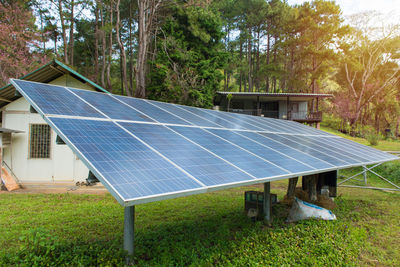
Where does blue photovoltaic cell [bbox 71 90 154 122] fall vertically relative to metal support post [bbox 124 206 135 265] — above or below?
above

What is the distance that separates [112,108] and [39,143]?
836 cm

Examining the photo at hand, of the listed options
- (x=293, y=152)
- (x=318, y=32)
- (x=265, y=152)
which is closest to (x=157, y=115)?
(x=265, y=152)

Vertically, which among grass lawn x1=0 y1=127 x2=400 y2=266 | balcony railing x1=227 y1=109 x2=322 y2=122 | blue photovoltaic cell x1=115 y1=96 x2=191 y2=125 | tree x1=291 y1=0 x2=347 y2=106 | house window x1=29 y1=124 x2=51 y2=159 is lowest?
grass lawn x1=0 y1=127 x2=400 y2=266

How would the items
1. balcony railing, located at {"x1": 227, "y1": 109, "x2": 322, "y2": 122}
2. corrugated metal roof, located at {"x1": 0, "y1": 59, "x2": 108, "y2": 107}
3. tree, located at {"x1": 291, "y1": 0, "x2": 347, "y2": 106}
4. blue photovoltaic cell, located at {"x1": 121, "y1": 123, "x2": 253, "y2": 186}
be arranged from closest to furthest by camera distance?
blue photovoltaic cell, located at {"x1": 121, "y1": 123, "x2": 253, "y2": 186}
corrugated metal roof, located at {"x1": 0, "y1": 59, "x2": 108, "y2": 107}
balcony railing, located at {"x1": 227, "y1": 109, "x2": 322, "y2": 122}
tree, located at {"x1": 291, "y1": 0, "x2": 347, "y2": 106}

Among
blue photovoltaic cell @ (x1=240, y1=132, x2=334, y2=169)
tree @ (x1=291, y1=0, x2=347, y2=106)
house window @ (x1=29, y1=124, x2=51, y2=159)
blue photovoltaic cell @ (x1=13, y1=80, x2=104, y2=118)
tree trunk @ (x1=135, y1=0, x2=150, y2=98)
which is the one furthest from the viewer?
tree @ (x1=291, y1=0, x2=347, y2=106)

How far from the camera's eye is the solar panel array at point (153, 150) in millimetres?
2807

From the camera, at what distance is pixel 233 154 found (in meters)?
4.62

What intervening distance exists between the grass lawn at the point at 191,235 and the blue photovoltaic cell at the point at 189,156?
1.77 metres

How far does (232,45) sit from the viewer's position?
38281mm

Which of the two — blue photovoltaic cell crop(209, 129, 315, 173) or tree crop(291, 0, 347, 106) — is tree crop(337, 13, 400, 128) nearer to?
tree crop(291, 0, 347, 106)

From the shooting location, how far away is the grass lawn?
4.22 metres

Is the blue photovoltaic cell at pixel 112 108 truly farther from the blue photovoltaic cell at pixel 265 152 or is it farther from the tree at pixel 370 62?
the tree at pixel 370 62

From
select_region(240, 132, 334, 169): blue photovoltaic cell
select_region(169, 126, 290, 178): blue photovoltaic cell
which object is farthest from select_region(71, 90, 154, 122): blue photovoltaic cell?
select_region(240, 132, 334, 169): blue photovoltaic cell

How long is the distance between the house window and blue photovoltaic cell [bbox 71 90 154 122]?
23.9 feet
